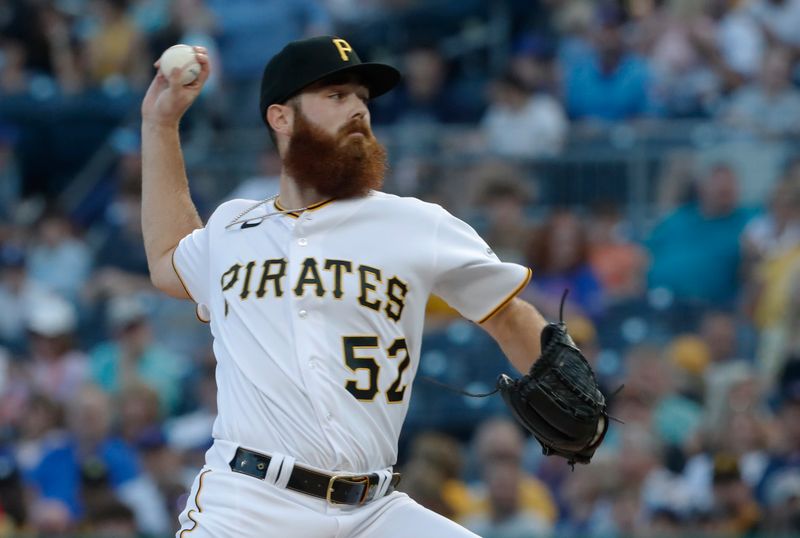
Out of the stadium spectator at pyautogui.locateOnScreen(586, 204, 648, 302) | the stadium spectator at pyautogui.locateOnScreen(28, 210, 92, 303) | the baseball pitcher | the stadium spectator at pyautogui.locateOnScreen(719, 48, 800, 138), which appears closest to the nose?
the baseball pitcher

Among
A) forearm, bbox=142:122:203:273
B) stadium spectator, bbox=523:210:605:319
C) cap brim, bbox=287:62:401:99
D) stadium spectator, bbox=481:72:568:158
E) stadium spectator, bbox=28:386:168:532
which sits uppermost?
cap brim, bbox=287:62:401:99

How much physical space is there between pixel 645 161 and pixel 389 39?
3124 mm

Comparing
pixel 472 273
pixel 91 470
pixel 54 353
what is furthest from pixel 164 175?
pixel 54 353

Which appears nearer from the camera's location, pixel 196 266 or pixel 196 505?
pixel 196 505

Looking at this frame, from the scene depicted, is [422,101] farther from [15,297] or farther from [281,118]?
[281,118]

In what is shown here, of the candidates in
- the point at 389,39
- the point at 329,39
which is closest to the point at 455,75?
the point at 389,39

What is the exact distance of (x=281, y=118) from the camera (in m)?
4.88

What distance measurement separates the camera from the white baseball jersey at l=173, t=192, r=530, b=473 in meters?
4.49

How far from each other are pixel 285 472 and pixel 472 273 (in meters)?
0.80

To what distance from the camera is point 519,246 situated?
32.7 feet

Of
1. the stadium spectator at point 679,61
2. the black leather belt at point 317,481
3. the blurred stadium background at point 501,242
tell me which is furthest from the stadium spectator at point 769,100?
the black leather belt at point 317,481

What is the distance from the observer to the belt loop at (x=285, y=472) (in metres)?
4.44

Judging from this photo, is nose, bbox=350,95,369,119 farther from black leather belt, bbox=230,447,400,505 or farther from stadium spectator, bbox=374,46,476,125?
stadium spectator, bbox=374,46,476,125

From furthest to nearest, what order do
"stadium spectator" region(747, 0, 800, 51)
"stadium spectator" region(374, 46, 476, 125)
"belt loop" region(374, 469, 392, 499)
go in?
1. "stadium spectator" region(374, 46, 476, 125)
2. "stadium spectator" region(747, 0, 800, 51)
3. "belt loop" region(374, 469, 392, 499)
